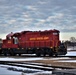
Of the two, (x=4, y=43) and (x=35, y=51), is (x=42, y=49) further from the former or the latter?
(x=4, y=43)

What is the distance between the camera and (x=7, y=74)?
51.7ft

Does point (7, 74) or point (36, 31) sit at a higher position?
point (36, 31)

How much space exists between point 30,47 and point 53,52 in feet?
11.9

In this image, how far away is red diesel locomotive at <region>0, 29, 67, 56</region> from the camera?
3662 cm

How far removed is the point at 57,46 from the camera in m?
36.6

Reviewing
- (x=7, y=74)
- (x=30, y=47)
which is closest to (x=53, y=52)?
(x=30, y=47)

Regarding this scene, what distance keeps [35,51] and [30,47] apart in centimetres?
116

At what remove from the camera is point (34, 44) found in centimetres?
3834

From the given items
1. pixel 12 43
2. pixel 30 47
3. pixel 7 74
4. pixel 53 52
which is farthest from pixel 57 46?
pixel 7 74

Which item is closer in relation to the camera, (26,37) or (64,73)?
(64,73)

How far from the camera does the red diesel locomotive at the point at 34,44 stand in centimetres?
3662

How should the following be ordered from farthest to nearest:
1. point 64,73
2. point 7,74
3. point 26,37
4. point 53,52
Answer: point 26,37 < point 53,52 < point 7,74 < point 64,73

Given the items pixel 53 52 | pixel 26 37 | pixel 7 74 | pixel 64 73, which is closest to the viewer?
pixel 64 73

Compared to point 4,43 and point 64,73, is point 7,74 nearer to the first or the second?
point 64,73
